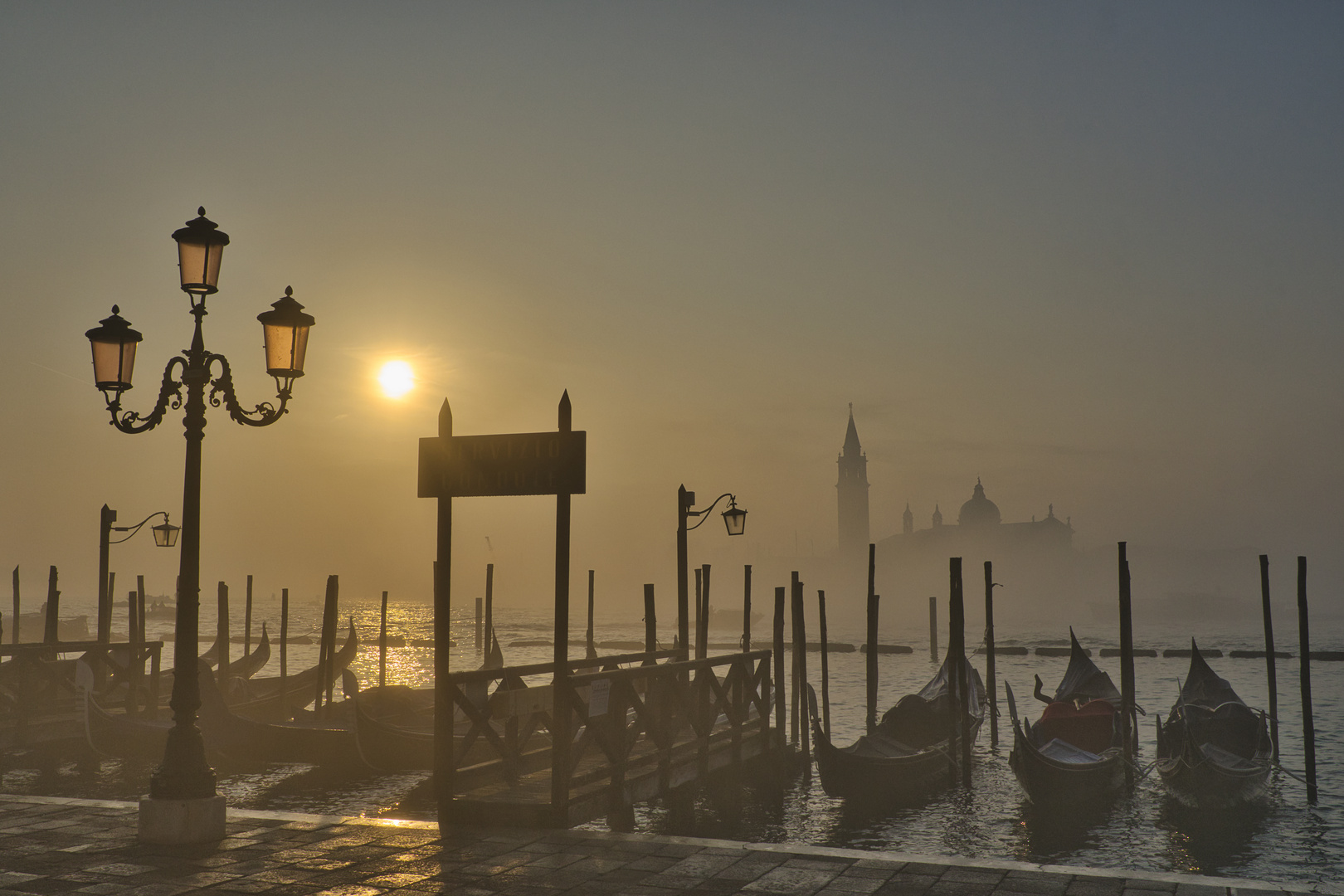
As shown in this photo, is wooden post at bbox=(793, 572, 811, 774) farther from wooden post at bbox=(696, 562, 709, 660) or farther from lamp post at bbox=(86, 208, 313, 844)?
lamp post at bbox=(86, 208, 313, 844)

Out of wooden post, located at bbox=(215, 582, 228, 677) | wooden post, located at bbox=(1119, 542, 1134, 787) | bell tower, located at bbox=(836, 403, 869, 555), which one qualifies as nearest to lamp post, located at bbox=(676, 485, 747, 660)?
wooden post, located at bbox=(1119, 542, 1134, 787)

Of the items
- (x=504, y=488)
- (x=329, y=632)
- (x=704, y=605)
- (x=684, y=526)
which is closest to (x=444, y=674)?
(x=504, y=488)

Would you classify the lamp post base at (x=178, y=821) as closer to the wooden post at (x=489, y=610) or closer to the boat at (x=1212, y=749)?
the boat at (x=1212, y=749)

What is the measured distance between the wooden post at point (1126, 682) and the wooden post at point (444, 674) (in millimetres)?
12456

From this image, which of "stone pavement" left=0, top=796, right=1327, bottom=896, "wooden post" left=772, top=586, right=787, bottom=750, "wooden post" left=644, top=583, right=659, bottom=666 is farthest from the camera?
"wooden post" left=644, top=583, right=659, bottom=666

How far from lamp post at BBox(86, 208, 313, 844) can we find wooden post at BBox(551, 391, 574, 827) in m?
2.10

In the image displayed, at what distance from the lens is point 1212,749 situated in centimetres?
1598

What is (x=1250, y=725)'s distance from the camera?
17312 millimetres

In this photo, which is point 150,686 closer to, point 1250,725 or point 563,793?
point 563,793

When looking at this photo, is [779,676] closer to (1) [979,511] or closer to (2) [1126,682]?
(2) [1126,682]

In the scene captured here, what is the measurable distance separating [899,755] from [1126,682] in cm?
460

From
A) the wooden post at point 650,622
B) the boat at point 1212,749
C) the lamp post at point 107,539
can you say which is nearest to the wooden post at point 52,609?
the lamp post at point 107,539

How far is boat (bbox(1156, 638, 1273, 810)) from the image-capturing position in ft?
49.5

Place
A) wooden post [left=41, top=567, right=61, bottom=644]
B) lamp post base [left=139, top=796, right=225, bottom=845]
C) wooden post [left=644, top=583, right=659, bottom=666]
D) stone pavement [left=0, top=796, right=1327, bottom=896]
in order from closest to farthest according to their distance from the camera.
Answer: stone pavement [left=0, top=796, right=1327, bottom=896] → lamp post base [left=139, top=796, right=225, bottom=845] → wooden post [left=644, top=583, right=659, bottom=666] → wooden post [left=41, top=567, right=61, bottom=644]
